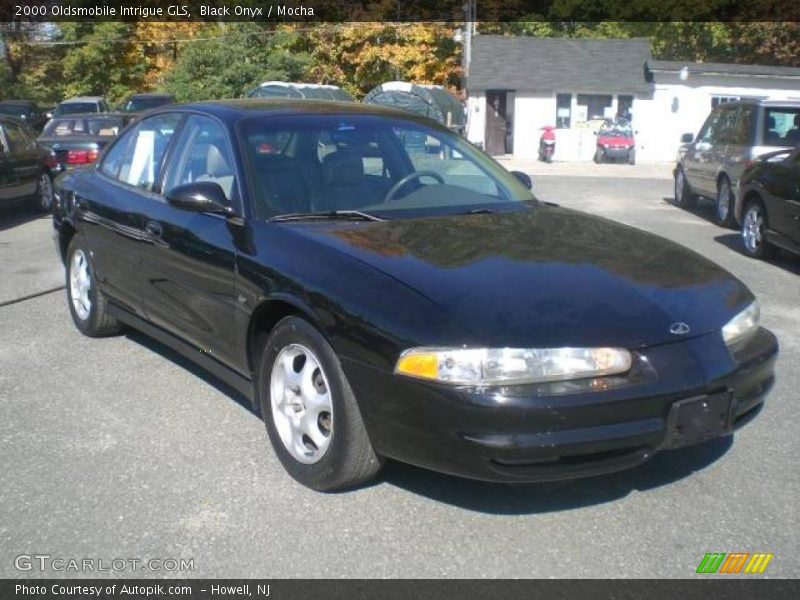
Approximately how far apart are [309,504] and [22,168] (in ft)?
35.0

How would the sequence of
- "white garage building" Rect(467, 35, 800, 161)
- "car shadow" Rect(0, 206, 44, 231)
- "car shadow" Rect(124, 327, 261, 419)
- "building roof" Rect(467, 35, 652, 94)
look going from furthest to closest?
"building roof" Rect(467, 35, 652, 94) → "white garage building" Rect(467, 35, 800, 161) → "car shadow" Rect(0, 206, 44, 231) → "car shadow" Rect(124, 327, 261, 419)

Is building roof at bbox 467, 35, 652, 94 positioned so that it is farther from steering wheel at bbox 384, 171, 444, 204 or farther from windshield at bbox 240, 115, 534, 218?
steering wheel at bbox 384, 171, 444, 204

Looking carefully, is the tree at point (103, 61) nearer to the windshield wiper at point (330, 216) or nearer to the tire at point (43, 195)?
the tire at point (43, 195)

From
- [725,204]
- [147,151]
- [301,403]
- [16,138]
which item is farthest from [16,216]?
[301,403]

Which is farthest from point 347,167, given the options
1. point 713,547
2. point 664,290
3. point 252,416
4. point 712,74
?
point 712,74

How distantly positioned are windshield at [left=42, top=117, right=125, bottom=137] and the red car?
60.9ft

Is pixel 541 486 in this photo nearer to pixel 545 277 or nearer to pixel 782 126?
pixel 545 277

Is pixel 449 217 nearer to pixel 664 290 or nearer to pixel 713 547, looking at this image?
pixel 664 290

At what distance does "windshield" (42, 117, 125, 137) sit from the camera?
16297 millimetres

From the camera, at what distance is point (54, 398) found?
501 cm

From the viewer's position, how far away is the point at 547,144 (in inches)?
1201

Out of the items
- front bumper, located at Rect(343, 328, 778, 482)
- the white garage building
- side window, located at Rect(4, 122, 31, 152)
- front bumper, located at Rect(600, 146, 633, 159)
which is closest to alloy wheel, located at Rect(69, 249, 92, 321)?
front bumper, located at Rect(343, 328, 778, 482)

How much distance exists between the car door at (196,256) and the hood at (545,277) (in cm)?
50
